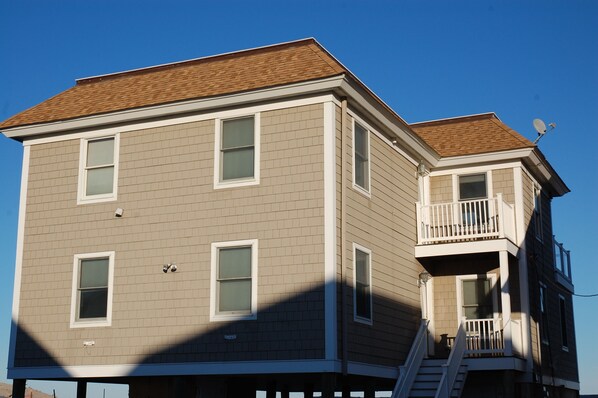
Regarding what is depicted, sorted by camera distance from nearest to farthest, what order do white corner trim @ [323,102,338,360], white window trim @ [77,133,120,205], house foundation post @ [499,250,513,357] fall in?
white corner trim @ [323,102,338,360]
white window trim @ [77,133,120,205]
house foundation post @ [499,250,513,357]

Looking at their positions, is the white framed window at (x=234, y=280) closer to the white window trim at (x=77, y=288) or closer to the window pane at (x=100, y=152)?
the white window trim at (x=77, y=288)

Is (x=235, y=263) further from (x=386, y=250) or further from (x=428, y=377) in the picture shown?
(x=428, y=377)

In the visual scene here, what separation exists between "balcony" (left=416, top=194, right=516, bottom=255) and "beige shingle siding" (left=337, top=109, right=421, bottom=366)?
1.31 ft

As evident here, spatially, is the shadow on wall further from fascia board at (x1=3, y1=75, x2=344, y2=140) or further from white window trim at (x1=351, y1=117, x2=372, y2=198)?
fascia board at (x1=3, y1=75, x2=344, y2=140)

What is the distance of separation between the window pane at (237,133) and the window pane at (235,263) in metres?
2.31

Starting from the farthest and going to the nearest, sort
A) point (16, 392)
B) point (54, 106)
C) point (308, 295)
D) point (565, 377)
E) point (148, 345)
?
1. point (565, 377)
2. point (54, 106)
3. point (16, 392)
4. point (148, 345)
5. point (308, 295)

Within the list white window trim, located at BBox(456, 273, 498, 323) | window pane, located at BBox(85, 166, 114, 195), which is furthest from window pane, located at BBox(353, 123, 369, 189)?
window pane, located at BBox(85, 166, 114, 195)

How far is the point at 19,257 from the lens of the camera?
20375mm

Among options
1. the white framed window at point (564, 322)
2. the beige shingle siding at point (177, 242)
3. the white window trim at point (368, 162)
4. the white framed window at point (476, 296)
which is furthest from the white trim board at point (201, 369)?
the white framed window at point (564, 322)

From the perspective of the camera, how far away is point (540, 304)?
2369 cm

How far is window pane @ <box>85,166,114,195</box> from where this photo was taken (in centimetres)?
1994

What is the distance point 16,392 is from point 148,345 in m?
3.93

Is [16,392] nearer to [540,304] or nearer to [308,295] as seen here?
[308,295]

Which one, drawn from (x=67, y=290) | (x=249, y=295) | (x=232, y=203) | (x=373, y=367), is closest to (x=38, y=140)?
(x=67, y=290)
